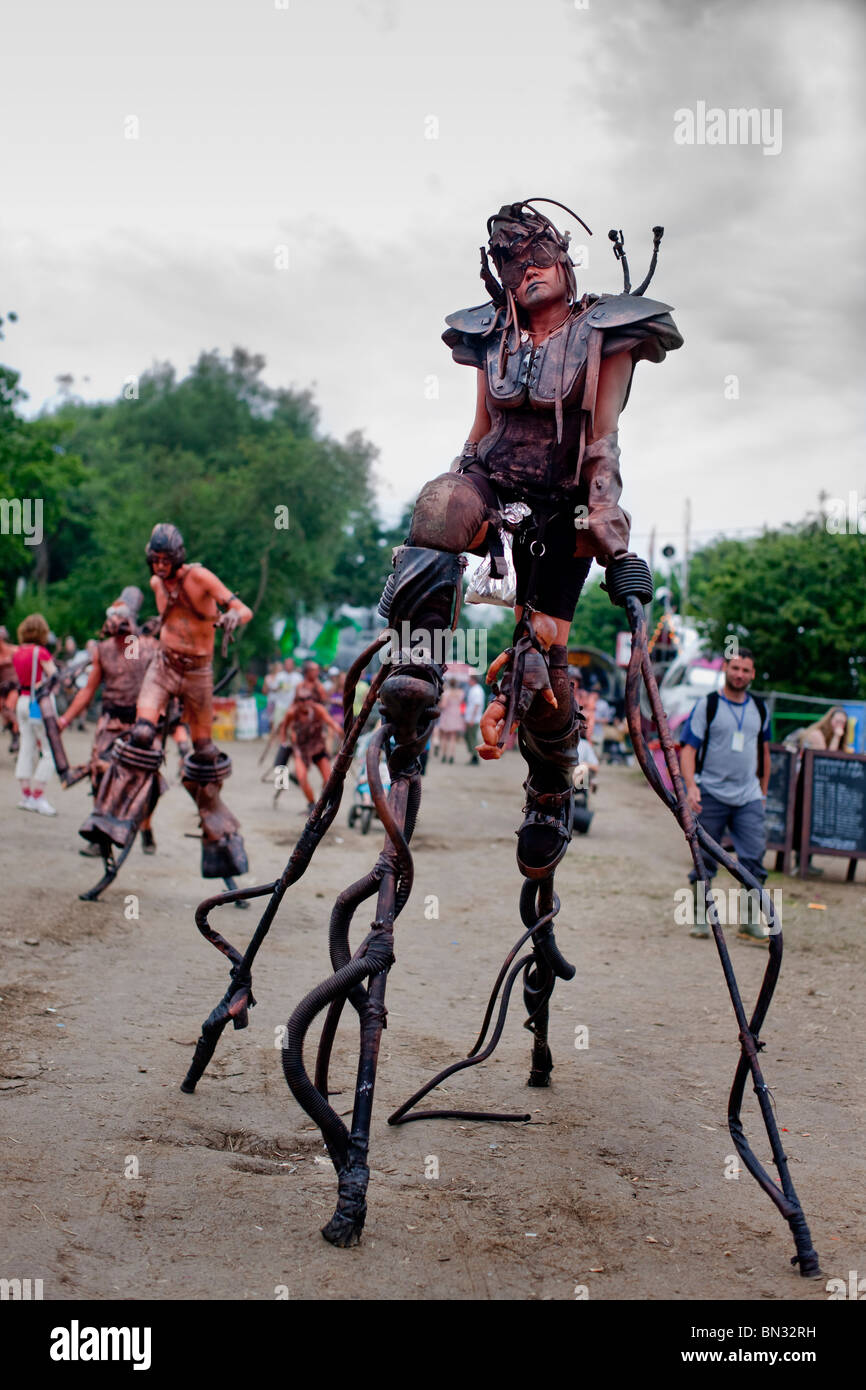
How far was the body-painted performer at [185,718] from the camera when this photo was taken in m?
7.55

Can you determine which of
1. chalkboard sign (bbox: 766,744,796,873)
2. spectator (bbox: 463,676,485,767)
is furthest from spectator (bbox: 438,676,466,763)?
chalkboard sign (bbox: 766,744,796,873)

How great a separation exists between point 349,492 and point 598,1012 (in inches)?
1215

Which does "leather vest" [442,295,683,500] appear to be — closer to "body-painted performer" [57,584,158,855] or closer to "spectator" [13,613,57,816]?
"body-painted performer" [57,584,158,855]

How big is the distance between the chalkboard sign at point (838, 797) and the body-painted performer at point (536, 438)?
27.3 ft

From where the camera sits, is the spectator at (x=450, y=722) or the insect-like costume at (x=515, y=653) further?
the spectator at (x=450, y=722)

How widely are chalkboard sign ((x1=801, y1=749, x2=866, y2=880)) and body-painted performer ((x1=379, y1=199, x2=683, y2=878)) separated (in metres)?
8.33

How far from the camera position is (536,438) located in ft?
13.1

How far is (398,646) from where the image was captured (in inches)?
141

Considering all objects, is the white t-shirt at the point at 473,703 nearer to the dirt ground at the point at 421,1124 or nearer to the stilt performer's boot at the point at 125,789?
the dirt ground at the point at 421,1124

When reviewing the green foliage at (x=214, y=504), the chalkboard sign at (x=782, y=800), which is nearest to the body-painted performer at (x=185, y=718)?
the chalkboard sign at (x=782, y=800)

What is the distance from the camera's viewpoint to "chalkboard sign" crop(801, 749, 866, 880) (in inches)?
467

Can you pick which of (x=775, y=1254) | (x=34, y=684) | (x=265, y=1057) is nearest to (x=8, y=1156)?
(x=265, y=1057)

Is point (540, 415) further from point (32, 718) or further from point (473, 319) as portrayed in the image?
point (32, 718)

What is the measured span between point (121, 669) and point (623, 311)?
284 inches
